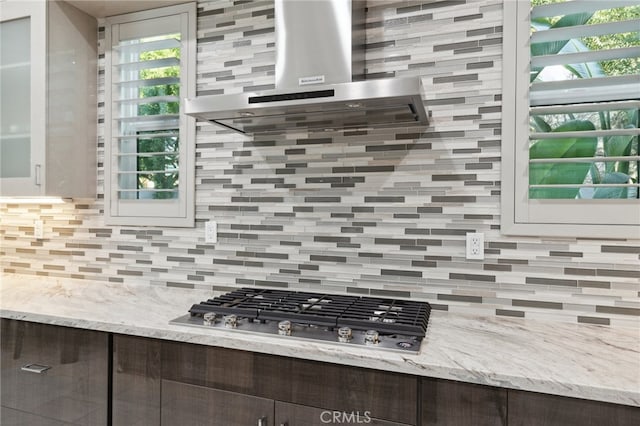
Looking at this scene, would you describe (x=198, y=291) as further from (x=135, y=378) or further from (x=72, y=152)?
(x=72, y=152)

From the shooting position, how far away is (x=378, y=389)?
1.24 m

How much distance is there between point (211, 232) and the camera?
221cm

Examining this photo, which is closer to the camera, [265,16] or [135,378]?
[135,378]

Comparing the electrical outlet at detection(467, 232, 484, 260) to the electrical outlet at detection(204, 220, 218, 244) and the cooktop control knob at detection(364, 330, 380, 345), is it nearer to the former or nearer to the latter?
the cooktop control knob at detection(364, 330, 380, 345)

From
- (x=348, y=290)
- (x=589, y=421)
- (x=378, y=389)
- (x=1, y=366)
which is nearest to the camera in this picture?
(x=589, y=421)

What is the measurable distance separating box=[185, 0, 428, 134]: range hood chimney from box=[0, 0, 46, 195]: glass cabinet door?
42.0 inches

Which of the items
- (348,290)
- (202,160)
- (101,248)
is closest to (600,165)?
(348,290)

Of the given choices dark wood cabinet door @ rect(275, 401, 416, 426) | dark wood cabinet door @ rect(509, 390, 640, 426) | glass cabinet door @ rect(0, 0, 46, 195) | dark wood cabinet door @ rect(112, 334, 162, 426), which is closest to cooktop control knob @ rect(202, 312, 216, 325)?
dark wood cabinet door @ rect(112, 334, 162, 426)

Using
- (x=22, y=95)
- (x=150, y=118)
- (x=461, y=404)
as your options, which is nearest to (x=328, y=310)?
(x=461, y=404)

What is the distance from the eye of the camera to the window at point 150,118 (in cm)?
226

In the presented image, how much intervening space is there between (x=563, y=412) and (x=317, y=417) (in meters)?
0.66

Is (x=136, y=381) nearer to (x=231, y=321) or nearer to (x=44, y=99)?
(x=231, y=321)

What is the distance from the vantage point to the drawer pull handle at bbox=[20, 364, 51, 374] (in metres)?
1.73

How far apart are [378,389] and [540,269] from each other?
878 mm
